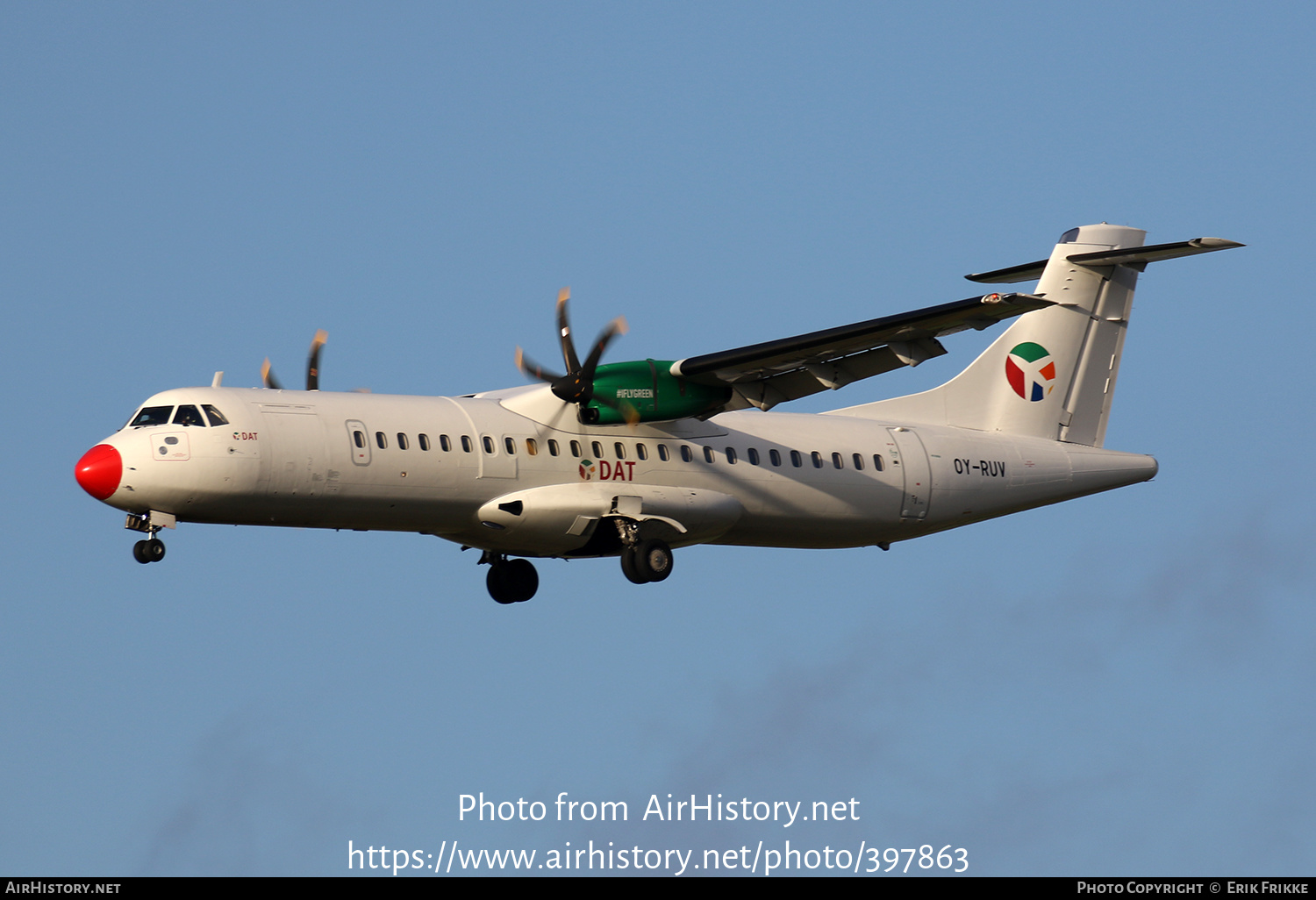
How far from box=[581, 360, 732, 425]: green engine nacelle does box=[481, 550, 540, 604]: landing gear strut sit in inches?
115

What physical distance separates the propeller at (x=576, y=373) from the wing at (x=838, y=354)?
926 mm

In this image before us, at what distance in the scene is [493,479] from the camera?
24625mm

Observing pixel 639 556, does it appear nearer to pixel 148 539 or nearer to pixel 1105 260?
pixel 148 539

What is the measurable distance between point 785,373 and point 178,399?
8.36 m

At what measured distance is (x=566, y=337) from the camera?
26.0 meters

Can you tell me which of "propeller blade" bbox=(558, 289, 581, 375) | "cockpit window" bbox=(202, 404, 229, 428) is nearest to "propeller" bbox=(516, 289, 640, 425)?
"propeller blade" bbox=(558, 289, 581, 375)

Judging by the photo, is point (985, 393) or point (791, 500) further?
point (985, 393)

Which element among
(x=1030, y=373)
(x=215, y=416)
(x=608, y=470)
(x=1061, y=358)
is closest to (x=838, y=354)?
(x=608, y=470)

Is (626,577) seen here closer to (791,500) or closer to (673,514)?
(673,514)

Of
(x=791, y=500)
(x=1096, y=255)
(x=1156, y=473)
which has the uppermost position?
(x=1096, y=255)
